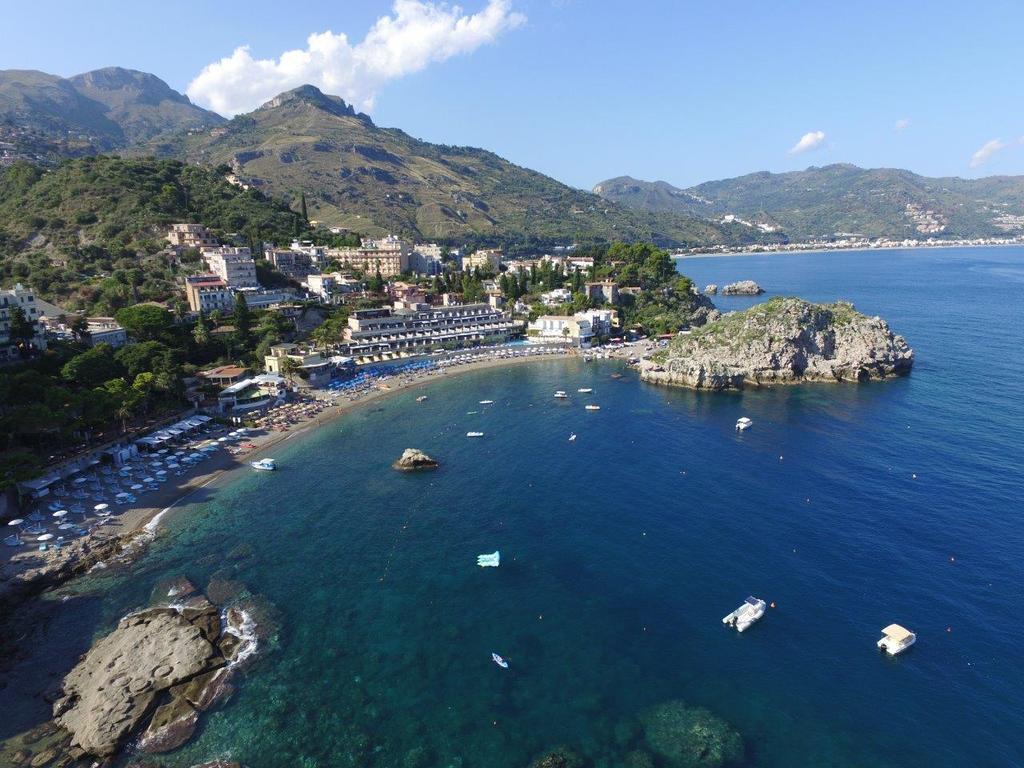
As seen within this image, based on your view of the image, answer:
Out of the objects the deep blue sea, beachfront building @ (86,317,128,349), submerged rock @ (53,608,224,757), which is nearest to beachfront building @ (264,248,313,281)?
beachfront building @ (86,317,128,349)

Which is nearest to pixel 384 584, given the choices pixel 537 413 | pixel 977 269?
pixel 537 413

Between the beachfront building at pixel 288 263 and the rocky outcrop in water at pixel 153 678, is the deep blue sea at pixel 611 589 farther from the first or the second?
the beachfront building at pixel 288 263

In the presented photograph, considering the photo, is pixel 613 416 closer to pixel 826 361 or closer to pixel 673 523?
pixel 673 523

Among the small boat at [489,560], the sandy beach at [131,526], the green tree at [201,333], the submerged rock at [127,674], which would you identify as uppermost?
the green tree at [201,333]

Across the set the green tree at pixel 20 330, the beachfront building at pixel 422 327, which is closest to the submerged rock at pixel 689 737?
the green tree at pixel 20 330

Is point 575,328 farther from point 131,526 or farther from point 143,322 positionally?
point 131,526

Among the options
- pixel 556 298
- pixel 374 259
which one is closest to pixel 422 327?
pixel 556 298
